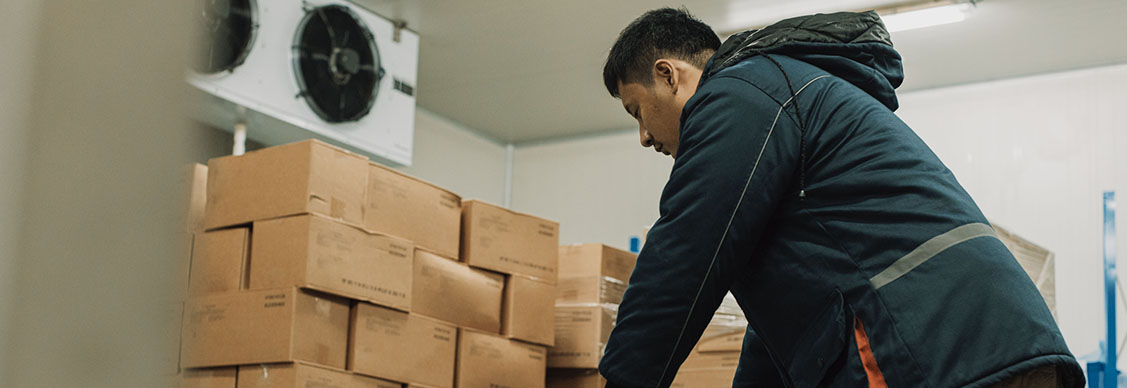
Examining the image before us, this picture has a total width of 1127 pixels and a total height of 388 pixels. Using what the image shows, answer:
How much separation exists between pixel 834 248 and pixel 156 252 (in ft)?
3.67

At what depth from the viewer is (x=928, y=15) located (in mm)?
5191

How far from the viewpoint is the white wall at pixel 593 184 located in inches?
282

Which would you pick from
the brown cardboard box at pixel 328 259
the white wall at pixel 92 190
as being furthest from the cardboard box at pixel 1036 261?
the white wall at pixel 92 190

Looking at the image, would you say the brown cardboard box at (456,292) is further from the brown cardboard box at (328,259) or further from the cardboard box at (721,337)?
the cardboard box at (721,337)

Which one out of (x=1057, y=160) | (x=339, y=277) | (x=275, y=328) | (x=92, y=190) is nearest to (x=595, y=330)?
(x=339, y=277)

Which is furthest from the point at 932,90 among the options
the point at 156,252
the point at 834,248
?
the point at 156,252

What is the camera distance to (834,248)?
1.31m

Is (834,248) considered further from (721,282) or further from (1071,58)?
(1071,58)

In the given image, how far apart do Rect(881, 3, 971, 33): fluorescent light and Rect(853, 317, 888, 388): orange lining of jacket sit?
420cm

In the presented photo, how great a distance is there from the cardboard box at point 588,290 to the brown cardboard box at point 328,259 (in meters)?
0.89

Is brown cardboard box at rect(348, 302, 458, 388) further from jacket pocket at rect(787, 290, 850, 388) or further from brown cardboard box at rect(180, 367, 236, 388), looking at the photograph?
jacket pocket at rect(787, 290, 850, 388)

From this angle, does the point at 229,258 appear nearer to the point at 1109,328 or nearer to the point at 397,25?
the point at 397,25

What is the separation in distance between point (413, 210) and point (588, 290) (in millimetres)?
877

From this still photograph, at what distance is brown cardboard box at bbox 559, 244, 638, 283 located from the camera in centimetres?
388
